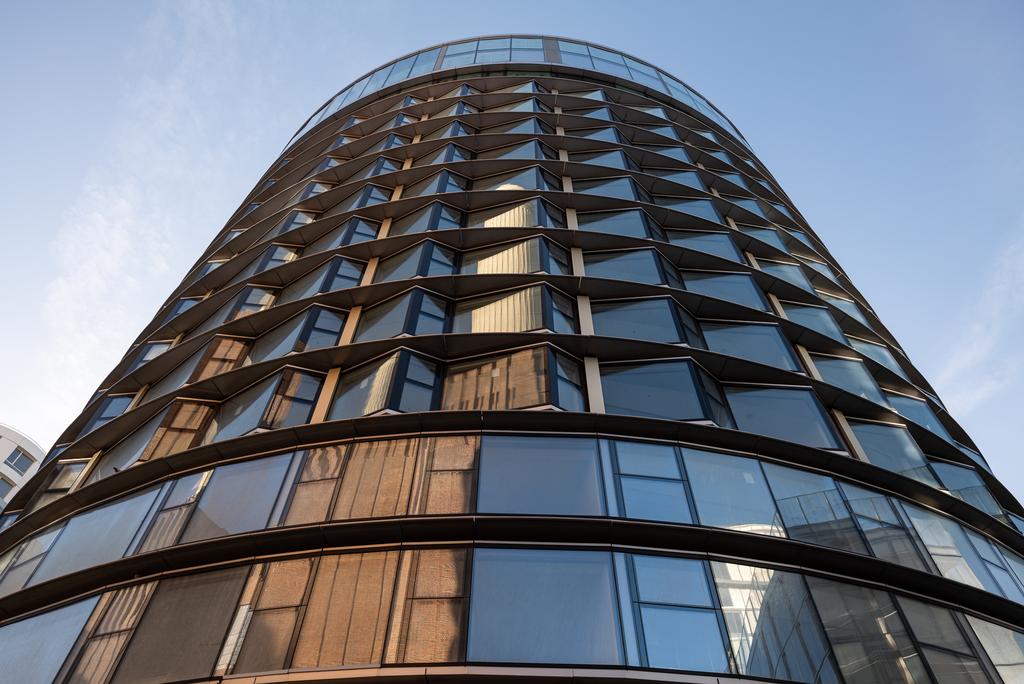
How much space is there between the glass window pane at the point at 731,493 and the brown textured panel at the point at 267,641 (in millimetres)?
6427

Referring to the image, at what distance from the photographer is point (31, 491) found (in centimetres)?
1841

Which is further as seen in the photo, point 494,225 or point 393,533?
point 494,225

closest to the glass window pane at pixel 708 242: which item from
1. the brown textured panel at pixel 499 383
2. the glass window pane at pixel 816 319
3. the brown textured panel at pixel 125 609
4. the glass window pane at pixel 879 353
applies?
the glass window pane at pixel 816 319

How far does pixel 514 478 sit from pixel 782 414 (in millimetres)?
6593

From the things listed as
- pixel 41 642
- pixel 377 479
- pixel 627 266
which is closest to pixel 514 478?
pixel 377 479

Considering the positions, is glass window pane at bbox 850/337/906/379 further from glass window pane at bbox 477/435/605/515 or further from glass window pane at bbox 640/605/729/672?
glass window pane at bbox 640/605/729/672

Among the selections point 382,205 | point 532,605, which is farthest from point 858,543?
point 382,205

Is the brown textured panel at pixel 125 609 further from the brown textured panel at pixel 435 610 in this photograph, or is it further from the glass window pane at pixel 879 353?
the glass window pane at pixel 879 353

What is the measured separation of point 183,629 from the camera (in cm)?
1063

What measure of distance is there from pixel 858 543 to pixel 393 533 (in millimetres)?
7759

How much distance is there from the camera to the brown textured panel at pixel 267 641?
32.0ft

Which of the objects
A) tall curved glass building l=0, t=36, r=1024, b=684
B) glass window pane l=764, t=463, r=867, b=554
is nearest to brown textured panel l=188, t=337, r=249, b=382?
tall curved glass building l=0, t=36, r=1024, b=684

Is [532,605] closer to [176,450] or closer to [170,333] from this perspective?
[176,450]

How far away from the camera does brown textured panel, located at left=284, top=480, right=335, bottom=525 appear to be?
11.8m
